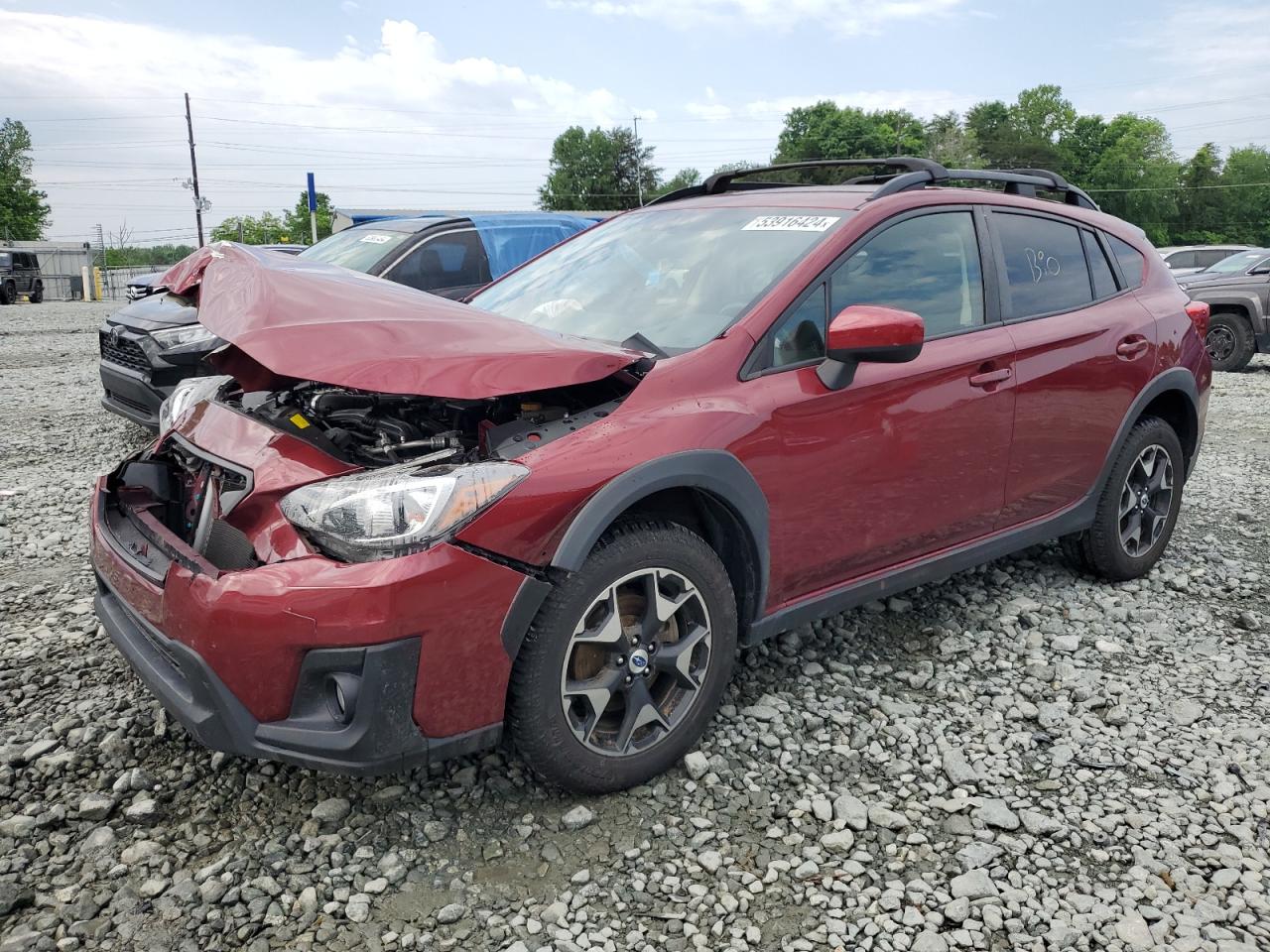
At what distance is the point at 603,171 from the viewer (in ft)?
316

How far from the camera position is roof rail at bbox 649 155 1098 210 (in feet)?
11.9

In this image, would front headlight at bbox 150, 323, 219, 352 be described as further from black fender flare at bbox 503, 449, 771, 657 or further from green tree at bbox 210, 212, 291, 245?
green tree at bbox 210, 212, 291, 245

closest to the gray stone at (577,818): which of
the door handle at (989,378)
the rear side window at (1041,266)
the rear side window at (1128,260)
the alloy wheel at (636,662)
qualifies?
the alloy wheel at (636,662)

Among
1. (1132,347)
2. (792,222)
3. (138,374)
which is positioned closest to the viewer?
(792,222)

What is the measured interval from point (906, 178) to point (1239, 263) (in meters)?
12.2

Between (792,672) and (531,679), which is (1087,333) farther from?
(531,679)

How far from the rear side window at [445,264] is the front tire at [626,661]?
5536mm

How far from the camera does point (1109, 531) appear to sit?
14.0 feet

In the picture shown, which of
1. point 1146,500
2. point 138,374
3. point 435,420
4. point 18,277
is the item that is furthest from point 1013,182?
point 18,277

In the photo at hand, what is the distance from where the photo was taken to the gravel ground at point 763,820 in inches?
88.8

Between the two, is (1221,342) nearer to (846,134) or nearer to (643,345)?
(643,345)

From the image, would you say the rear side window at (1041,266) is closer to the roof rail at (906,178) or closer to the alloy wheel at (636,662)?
the roof rail at (906,178)

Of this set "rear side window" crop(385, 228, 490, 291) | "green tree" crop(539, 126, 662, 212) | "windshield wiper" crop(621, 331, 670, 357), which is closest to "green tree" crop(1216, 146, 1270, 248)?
"green tree" crop(539, 126, 662, 212)

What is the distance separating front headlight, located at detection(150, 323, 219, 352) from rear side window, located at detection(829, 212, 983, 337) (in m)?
4.62
